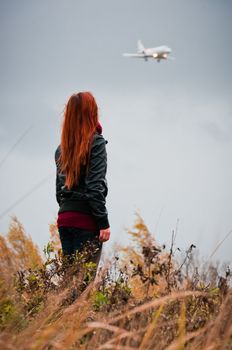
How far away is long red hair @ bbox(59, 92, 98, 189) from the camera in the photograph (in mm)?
4527

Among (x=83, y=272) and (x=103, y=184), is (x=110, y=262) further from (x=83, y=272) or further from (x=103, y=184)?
(x=103, y=184)

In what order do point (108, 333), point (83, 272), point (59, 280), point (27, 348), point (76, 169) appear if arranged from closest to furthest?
1. point (27, 348)
2. point (108, 333)
3. point (83, 272)
4. point (59, 280)
5. point (76, 169)

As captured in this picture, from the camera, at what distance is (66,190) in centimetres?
457

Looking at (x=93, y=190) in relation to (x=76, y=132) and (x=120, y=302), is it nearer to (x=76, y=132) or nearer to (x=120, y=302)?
(x=76, y=132)

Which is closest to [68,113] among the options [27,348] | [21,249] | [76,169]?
[76,169]

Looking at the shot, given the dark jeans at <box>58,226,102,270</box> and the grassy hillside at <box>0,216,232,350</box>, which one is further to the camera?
the dark jeans at <box>58,226,102,270</box>

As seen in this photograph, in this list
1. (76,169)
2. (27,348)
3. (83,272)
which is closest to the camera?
(27,348)

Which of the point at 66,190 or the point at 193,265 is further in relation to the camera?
the point at 66,190

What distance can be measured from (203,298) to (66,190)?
176 centimetres

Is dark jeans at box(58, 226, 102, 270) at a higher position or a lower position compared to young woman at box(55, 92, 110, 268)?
lower

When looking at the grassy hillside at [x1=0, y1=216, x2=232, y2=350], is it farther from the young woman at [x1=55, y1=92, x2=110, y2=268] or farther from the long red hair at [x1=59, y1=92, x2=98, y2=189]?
the long red hair at [x1=59, y1=92, x2=98, y2=189]

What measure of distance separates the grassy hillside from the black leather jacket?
0.54 m

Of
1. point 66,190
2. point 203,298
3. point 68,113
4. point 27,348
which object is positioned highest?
point 68,113

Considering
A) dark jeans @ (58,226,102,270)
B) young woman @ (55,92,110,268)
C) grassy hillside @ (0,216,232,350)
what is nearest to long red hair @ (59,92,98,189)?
young woman @ (55,92,110,268)
